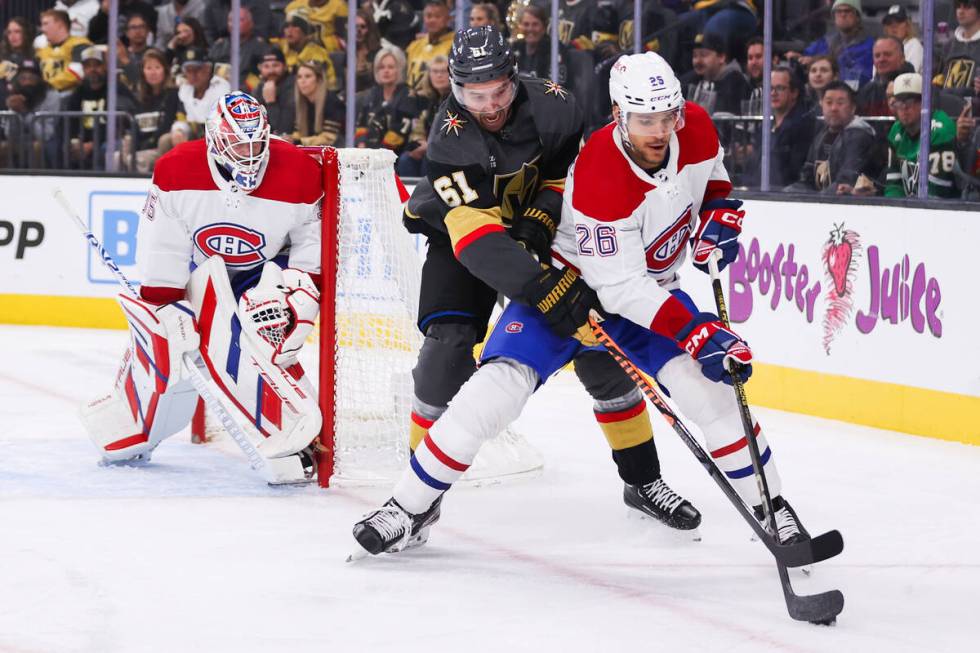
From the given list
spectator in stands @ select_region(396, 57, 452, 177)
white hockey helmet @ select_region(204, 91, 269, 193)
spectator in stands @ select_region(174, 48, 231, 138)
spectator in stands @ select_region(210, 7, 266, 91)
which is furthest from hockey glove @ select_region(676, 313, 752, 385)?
spectator in stands @ select_region(174, 48, 231, 138)

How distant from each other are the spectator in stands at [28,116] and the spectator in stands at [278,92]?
1.17 meters

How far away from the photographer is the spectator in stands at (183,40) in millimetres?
7160

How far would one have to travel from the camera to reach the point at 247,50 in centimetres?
697

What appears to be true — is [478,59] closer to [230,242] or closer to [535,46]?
[230,242]

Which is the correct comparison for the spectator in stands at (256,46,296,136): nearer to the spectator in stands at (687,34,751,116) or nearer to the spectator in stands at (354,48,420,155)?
the spectator in stands at (354,48,420,155)

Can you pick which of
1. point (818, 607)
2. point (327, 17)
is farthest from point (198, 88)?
point (818, 607)

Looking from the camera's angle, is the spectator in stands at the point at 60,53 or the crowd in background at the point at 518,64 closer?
the crowd in background at the point at 518,64

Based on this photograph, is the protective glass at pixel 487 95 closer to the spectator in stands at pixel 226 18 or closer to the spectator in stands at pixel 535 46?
the spectator in stands at pixel 535 46

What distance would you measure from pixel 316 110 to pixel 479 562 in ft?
13.9

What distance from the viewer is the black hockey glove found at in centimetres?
297

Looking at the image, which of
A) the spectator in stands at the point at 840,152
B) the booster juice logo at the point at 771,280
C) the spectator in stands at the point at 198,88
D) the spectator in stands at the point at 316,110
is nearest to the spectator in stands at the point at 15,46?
the spectator in stands at the point at 198,88

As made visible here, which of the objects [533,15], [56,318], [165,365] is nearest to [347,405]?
[165,365]

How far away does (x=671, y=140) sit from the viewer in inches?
112

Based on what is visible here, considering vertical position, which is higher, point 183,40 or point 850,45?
point 183,40
